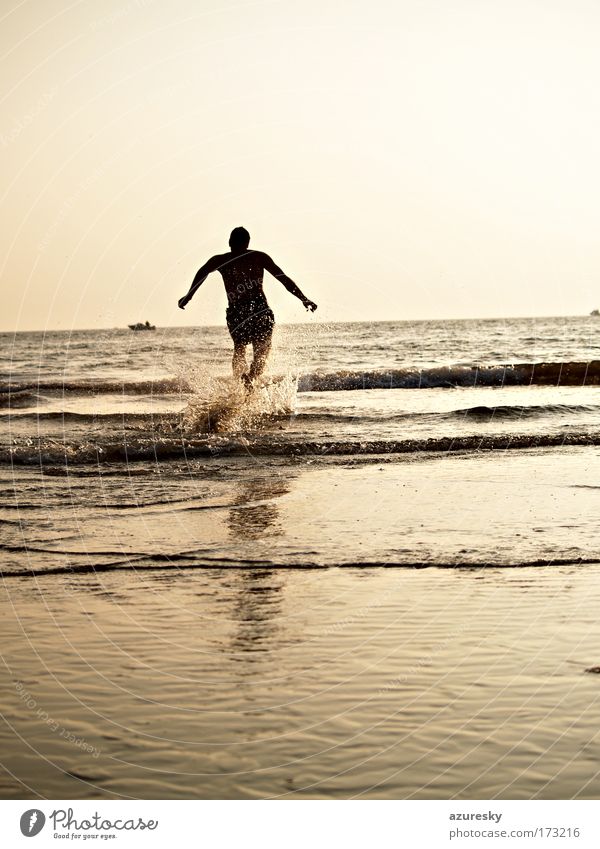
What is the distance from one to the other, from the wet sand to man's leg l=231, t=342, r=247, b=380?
6266 mm

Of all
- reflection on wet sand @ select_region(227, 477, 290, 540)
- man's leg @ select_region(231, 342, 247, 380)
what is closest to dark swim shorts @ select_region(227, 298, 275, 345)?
man's leg @ select_region(231, 342, 247, 380)

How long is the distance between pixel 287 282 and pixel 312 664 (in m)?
8.63

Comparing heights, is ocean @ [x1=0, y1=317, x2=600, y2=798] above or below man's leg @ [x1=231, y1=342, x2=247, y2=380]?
below

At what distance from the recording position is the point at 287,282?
1248cm

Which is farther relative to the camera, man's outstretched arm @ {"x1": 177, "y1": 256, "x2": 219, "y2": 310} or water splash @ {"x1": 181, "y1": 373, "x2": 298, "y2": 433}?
water splash @ {"x1": 181, "y1": 373, "x2": 298, "y2": 433}

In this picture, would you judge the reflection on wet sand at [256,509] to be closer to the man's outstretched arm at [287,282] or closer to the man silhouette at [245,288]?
the man's outstretched arm at [287,282]

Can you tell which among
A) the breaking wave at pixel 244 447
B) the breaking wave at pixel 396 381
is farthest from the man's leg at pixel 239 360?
the breaking wave at pixel 396 381

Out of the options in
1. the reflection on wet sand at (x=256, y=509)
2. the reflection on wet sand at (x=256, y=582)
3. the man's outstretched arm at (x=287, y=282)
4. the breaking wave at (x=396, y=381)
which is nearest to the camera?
the reflection on wet sand at (x=256, y=582)

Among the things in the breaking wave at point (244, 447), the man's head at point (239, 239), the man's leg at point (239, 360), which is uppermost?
the man's head at point (239, 239)

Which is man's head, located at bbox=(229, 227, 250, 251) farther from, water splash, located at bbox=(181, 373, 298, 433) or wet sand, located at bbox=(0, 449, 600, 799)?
wet sand, located at bbox=(0, 449, 600, 799)

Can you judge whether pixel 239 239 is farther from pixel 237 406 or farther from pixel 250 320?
pixel 237 406

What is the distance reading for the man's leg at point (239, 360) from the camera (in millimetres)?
13428

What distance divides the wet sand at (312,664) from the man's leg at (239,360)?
20.6 feet

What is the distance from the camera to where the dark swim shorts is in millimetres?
13070
